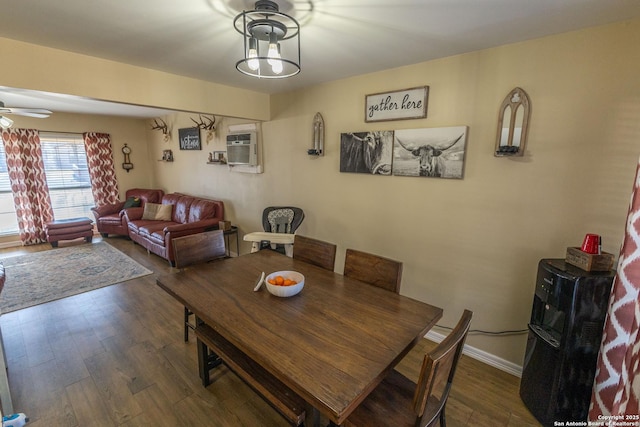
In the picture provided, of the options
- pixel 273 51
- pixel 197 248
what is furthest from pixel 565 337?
pixel 197 248

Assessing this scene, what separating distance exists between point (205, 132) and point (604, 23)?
4.71 m

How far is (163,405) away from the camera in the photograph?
182 cm

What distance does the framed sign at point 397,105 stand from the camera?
91.8 inches

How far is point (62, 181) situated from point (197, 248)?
5.21 m

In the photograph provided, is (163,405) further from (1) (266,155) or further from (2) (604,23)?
(2) (604,23)

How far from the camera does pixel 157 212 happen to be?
5203 mm

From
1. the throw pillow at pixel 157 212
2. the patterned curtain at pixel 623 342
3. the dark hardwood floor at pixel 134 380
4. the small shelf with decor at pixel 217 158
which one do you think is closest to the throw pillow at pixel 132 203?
the throw pillow at pixel 157 212

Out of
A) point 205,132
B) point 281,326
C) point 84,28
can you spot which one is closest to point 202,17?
point 84,28

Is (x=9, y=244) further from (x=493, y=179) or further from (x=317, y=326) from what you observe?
(x=493, y=179)

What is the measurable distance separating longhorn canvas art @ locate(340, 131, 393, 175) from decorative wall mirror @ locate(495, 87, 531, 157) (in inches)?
33.1

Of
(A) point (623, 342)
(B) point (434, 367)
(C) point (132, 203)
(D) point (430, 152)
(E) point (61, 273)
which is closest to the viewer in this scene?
(B) point (434, 367)

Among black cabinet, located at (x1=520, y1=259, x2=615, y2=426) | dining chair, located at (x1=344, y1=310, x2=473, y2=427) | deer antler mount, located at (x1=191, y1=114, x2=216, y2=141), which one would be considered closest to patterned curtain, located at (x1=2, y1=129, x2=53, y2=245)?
deer antler mount, located at (x1=191, y1=114, x2=216, y2=141)

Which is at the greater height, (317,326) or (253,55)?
(253,55)

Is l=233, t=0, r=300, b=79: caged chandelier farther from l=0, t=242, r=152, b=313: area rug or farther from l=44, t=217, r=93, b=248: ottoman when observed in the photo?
l=44, t=217, r=93, b=248: ottoman
